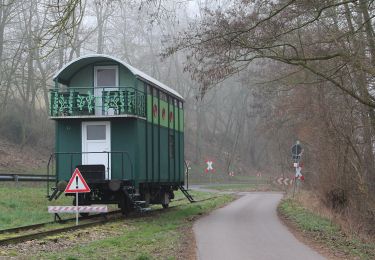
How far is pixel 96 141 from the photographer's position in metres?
18.2

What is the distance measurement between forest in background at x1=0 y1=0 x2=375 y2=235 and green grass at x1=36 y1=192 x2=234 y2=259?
359 centimetres

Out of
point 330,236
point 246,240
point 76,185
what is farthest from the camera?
point 76,185

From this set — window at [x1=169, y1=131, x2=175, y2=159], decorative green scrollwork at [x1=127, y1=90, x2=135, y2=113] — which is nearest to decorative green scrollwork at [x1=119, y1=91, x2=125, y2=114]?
decorative green scrollwork at [x1=127, y1=90, x2=135, y2=113]

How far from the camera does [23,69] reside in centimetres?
4175

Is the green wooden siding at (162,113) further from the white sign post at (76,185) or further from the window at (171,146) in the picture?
the white sign post at (76,185)

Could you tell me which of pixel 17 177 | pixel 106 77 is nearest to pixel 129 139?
pixel 106 77

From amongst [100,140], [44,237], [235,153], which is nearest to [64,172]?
[100,140]

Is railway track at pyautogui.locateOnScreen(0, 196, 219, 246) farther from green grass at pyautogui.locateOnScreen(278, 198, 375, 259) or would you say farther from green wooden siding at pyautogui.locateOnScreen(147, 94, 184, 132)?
green grass at pyautogui.locateOnScreen(278, 198, 375, 259)

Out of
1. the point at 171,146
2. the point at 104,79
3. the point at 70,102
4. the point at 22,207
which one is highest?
→ the point at 104,79

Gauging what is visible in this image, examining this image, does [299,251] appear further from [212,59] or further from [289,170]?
[289,170]

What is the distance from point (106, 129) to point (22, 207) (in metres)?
4.53

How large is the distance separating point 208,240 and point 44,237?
3626mm

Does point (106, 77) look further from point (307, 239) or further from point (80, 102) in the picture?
point (307, 239)

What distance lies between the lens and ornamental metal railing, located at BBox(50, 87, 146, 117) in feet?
57.4
